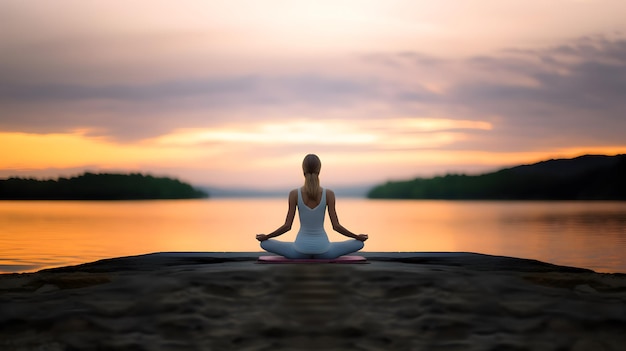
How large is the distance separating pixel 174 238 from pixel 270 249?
2709 cm

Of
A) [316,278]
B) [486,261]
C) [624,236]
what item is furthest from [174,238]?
[316,278]

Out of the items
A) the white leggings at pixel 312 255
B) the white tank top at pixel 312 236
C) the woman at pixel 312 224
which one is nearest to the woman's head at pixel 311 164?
the woman at pixel 312 224

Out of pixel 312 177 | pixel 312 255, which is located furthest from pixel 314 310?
pixel 312 177

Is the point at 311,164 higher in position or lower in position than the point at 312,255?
higher

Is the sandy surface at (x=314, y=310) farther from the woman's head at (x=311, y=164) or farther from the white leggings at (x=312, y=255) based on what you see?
the woman's head at (x=311, y=164)

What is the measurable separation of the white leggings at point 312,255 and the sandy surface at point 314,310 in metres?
0.94

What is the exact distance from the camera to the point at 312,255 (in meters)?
13.1

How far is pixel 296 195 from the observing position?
1286 centimetres

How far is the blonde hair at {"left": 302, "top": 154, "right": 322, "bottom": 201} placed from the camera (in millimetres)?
12703

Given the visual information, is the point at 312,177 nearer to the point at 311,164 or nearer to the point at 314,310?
the point at 311,164

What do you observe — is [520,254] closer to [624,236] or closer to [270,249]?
[624,236]

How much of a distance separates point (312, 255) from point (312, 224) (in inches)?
22.7

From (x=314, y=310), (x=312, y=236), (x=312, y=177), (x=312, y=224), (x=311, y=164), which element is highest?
(x=311, y=164)

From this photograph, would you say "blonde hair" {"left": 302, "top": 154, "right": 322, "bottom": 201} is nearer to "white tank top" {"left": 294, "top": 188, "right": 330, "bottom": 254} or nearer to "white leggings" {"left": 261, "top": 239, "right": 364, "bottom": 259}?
"white tank top" {"left": 294, "top": 188, "right": 330, "bottom": 254}
